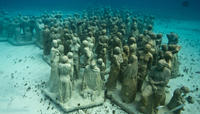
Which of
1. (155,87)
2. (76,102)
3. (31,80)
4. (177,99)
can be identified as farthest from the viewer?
(31,80)

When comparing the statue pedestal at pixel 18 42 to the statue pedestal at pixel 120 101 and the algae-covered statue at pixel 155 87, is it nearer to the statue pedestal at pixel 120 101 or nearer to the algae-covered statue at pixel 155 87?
the statue pedestal at pixel 120 101

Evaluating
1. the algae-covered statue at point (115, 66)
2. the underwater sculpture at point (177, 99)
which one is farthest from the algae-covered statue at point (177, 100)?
the algae-covered statue at point (115, 66)

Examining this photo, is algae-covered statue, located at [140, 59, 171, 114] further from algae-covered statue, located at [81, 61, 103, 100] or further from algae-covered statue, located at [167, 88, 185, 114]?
algae-covered statue, located at [81, 61, 103, 100]

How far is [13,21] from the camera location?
16547mm

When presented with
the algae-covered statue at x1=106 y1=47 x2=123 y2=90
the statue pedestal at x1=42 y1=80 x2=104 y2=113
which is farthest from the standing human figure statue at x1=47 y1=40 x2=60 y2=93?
the algae-covered statue at x1=106 y1=47 x2=123 y2=90

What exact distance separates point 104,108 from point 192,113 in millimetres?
4002

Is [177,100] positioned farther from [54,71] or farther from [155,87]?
[54,71]

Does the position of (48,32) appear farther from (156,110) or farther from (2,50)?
(156,110)

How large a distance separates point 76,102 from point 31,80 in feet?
12.3

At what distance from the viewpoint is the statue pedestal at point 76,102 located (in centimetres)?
823

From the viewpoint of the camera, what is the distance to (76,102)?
27.8 ft

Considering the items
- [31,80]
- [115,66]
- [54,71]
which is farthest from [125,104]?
[31,80]

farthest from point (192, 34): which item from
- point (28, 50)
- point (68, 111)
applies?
point (68, 111)

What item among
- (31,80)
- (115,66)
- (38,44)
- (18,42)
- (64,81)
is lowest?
(31,80)
